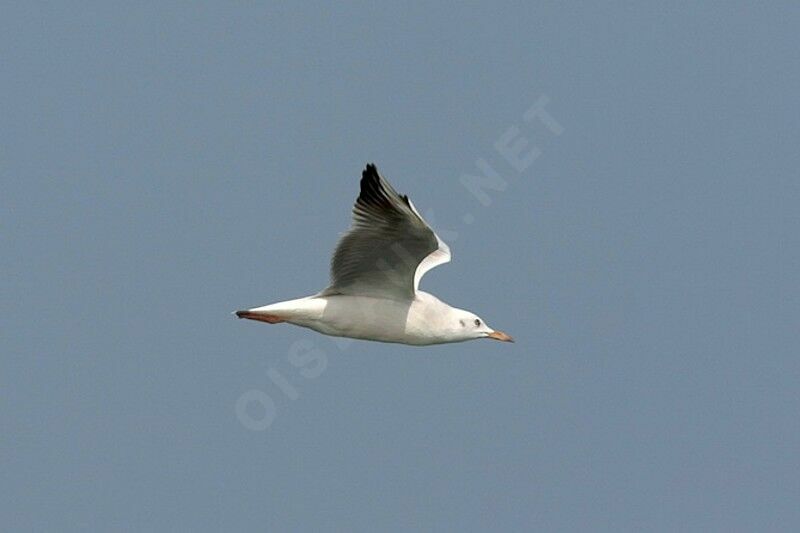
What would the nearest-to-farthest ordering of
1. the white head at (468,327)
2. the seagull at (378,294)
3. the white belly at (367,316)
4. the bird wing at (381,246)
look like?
1. the bird wing at (381,246)
2. the seagull at (378,294)
3. the white belly at (367,316)
4. the white head at (468,327)

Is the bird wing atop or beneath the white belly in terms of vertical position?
atop

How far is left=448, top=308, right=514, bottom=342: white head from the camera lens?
17891 millimetres

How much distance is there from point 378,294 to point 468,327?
4.32ft

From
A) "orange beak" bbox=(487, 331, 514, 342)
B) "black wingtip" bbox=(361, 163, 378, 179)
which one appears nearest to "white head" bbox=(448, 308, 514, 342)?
"orange beak" bbox=(487, 331, 514, 342)

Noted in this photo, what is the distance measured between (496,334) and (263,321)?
2.95 metres

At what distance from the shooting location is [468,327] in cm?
1803

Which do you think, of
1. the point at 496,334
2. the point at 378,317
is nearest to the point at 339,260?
the point at 378,317

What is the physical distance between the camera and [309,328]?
1742cm

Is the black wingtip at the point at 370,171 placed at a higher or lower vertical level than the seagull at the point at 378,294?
higher

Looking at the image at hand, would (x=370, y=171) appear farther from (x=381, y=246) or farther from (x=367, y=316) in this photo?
(x=367, y=316)

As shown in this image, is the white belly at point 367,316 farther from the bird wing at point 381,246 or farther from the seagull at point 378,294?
the bird wing at point 381,246

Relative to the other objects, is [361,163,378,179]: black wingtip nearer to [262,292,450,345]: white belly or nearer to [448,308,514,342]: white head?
[262,292,450,345]: white belly

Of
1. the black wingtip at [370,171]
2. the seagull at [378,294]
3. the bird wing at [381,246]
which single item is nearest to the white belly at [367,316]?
the seagull at [378,294]

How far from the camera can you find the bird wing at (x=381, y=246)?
1609 centimetres
